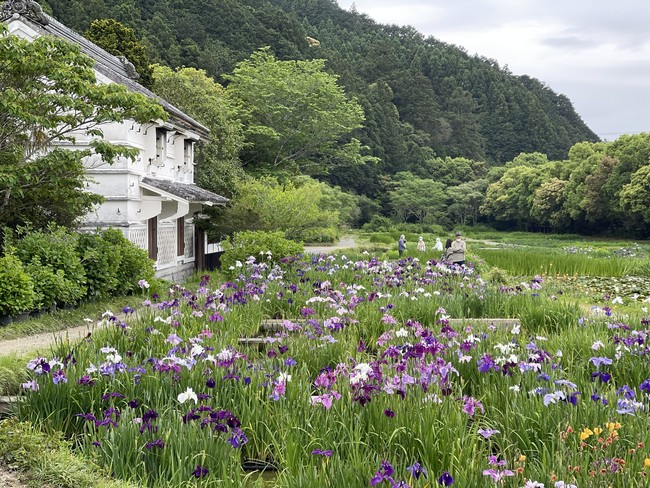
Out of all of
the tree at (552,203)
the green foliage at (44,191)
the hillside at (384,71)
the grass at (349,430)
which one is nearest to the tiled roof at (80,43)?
the green foliage at (44,191)

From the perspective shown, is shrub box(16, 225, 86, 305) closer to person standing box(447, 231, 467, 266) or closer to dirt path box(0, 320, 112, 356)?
dirt path box(0, 320, 112, 356)

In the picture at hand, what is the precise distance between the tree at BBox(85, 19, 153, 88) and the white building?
7931 mm

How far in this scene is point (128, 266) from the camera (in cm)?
1304

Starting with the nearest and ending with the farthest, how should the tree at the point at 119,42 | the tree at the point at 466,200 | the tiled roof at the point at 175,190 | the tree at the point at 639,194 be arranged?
the tiled roof at the point at 175,190 < the tree at the point at 119,42 < the tree at the point at 639,194 < the tree at the point at 466,200

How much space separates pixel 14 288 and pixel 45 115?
3894mm


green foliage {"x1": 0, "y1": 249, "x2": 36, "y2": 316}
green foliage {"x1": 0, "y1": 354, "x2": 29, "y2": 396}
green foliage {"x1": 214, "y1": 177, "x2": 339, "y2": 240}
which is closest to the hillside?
green foliage {"x1": 214, "y1": 177, "x2": 339, "y2": 240}

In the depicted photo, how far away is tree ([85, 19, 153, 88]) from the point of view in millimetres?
30566

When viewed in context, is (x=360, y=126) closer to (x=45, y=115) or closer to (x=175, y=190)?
(x=175, y=190)

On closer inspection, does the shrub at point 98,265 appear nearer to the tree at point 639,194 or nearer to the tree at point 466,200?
the tree at point 639,194

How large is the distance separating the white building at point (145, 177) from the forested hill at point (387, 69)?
24.9 m

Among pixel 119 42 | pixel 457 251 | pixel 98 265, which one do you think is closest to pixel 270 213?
pixel 457 251

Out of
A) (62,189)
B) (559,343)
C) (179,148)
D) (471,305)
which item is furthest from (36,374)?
(179,148)

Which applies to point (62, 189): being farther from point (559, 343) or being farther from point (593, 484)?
point (593, 484)

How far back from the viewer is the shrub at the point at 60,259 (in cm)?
1076
